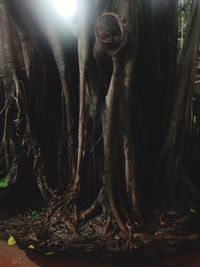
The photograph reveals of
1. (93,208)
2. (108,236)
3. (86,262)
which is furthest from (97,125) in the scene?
(86,262)

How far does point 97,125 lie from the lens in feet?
11.6

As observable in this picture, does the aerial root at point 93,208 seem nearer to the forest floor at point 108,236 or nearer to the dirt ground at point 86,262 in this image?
the forest floor at point 108,236

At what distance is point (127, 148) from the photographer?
131 inches

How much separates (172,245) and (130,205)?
54cm

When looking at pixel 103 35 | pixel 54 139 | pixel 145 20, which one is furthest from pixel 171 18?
pixel 54 139

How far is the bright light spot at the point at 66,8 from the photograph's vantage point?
11.9ft

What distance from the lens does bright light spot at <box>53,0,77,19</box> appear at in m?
3.61

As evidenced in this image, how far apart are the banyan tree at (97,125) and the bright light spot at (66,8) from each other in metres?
0.10

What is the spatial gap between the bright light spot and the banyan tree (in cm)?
10

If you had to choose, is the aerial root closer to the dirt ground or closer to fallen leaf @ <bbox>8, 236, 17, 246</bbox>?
the dirt ground

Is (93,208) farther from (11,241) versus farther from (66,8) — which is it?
(66,8)

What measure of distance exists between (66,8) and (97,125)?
51.3 inches

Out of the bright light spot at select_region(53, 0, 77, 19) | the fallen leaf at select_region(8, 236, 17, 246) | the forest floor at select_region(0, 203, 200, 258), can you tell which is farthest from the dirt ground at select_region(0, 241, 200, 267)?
the bright light spot at select_region(53, 0, 77, 19)

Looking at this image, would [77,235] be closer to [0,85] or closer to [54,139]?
[54,139]
